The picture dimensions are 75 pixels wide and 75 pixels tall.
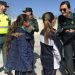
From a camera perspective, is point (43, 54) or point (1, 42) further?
point (1, 42)

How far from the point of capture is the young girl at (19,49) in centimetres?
679

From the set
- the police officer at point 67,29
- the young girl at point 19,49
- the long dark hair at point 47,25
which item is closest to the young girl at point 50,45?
the long dark hair at point 47,25

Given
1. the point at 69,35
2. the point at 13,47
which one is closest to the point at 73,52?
the point at 69,35

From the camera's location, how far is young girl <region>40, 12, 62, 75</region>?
680cm

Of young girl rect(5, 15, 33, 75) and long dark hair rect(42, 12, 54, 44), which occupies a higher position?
long dark hair rect(42, 12, 54, 44)

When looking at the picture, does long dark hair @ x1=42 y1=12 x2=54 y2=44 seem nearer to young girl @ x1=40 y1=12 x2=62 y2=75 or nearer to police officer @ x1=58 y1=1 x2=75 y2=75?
young girl @ x1=40 y1=12 x2=62 y2=75

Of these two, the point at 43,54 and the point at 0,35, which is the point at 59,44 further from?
the point at 0,35

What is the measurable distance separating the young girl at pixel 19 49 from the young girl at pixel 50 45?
13.2 inches

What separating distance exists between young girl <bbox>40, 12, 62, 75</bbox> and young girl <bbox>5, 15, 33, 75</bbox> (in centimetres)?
33

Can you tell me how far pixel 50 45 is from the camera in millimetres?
6863

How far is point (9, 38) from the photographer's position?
689 centimetres

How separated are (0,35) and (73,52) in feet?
6.12

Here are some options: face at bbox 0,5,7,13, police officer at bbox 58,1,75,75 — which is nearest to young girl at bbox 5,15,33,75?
police officer at bbox 58,1,75,75

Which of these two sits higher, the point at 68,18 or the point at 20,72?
the point at 68,18
